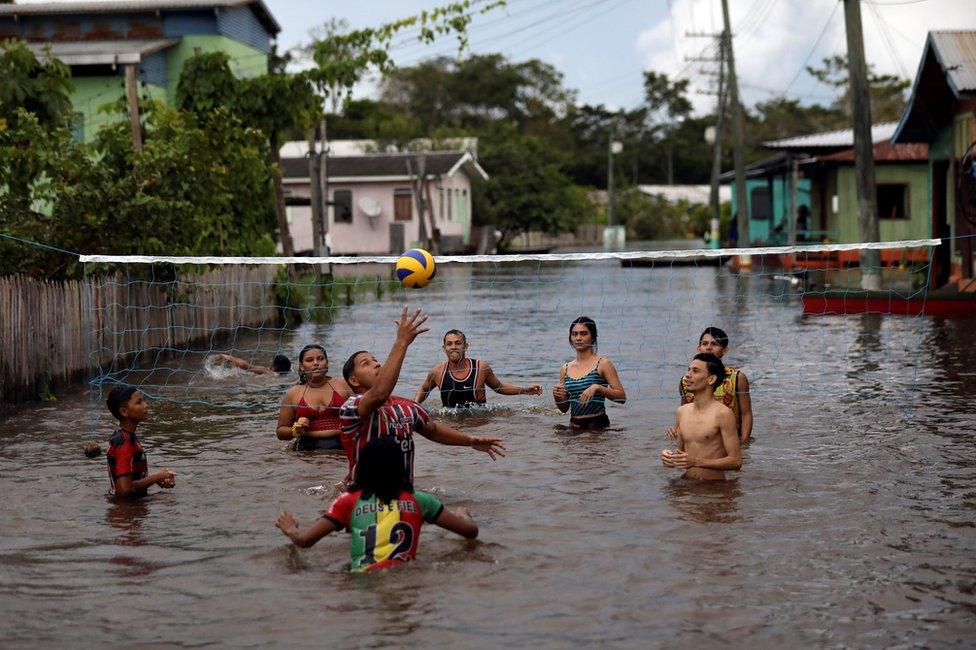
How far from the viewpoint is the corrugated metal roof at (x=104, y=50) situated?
35500 millimetres

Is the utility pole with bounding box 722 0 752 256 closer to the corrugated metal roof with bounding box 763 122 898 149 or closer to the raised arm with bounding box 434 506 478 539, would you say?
the corrugated metal roof with bounding box 763 122 898 149

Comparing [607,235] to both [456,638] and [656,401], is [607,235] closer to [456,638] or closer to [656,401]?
[656,401]

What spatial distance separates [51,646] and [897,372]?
1340cm

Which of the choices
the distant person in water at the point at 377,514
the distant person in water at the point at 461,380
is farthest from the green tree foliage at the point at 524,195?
the distant person in water at the point at 377,514

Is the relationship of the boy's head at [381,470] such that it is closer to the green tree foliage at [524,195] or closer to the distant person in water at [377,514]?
the distant person in water at [377,514]

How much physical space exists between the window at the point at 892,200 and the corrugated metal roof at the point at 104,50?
72.8 feet

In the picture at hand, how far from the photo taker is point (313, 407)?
11.8 metres

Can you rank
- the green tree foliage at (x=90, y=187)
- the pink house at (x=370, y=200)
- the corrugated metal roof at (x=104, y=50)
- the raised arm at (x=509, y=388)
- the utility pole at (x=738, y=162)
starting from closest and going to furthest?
1. the raised arm at (x=509, y=388)
2. the green tree foliage at (x=90, y=187)
3. the corrugated metal roof at (x=104, y=50)
4. the utility pole at (x=738, y=162)
5. the pink house at (x=370, y=200)

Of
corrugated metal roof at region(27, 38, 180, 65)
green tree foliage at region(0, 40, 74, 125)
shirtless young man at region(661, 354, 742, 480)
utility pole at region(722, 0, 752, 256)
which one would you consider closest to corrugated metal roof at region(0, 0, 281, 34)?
corrugated metal roof at region(27, 38, 180, 65)

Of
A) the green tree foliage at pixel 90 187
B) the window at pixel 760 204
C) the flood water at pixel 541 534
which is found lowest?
Result: the flood water at pixel 541 534

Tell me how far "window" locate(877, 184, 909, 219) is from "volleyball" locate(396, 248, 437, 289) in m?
30.6

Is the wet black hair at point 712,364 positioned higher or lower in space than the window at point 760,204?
lower

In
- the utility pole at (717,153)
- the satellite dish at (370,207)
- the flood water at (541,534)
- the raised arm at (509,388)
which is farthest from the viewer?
the satellite dish at (370,207)

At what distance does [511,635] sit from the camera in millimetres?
6625
